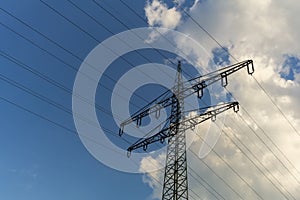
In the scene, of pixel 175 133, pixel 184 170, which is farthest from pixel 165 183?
pixel 175 133

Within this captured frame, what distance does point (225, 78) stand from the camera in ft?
76.0

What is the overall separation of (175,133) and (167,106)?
238 centimetres

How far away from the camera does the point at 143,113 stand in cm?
2584

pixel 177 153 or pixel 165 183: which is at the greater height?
pixel 177 153

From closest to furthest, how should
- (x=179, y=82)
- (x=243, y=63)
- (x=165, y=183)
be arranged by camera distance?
(x=243, y=63)
(x=165, y=183)
(x=179, y=82)

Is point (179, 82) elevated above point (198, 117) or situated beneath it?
elevated above

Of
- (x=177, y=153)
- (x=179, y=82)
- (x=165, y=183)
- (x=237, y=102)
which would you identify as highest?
(x=179, y=82)

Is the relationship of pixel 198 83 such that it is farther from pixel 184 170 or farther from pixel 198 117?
pixel 184 170

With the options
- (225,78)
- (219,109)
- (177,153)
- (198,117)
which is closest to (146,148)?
(177,153)

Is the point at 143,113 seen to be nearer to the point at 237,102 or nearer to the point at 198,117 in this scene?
the point at 198,117

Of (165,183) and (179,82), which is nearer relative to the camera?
(165,183)

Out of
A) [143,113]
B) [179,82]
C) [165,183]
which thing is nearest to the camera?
[165,183]

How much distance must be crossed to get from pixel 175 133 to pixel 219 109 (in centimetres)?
363

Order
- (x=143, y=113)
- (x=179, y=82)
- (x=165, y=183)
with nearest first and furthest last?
(x=165, y=183), (x=143, y=113), (x=179, y=82)
